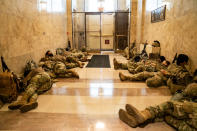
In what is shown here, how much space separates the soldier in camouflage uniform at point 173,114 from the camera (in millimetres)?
1817

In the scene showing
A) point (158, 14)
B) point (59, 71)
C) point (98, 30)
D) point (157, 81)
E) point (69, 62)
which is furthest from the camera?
point (98, 30)

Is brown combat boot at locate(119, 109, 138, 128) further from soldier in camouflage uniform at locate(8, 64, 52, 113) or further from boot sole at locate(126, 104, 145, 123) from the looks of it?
soldier in camouflage uniform at locate(8, 64, 52, 113)

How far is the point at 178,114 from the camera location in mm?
1871

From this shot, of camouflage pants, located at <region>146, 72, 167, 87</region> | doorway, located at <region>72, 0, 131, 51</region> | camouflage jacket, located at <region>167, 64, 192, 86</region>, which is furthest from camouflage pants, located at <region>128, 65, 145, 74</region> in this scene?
doorway, located at <region>72, 0, 131, 51</region>

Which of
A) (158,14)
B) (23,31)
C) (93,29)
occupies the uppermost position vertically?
(93,29)

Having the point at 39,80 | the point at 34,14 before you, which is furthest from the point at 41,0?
the point at 39,80

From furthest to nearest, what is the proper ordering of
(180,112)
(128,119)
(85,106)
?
(85,106)
(128,119)
(180,112)

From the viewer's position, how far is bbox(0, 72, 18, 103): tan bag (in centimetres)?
270

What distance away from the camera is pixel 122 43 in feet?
33.9

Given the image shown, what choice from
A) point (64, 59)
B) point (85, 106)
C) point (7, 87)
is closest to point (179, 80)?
point (85, 106)

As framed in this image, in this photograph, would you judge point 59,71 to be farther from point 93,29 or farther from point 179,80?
point 93,29

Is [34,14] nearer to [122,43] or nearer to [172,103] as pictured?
[172,103]

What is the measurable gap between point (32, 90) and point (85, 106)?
102 centimetres

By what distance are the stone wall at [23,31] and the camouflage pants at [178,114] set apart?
325cm
